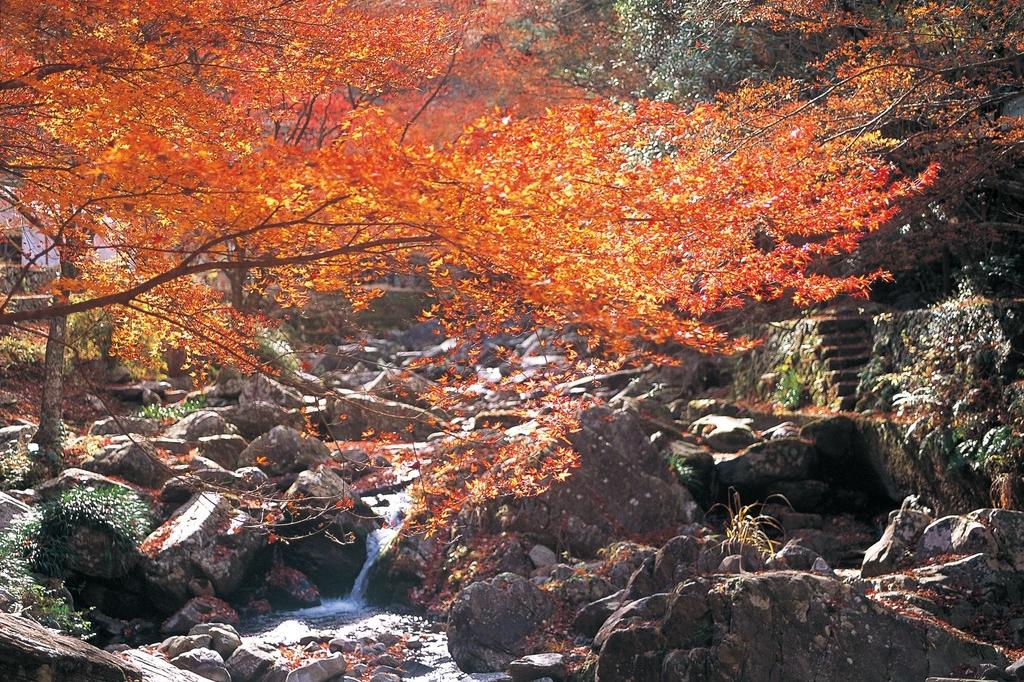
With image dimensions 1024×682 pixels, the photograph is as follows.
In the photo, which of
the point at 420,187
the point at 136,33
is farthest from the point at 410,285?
the point at 420,187

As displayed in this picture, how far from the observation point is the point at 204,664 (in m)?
8.46

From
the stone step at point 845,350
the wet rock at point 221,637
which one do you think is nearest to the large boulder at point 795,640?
the wet rock at point 221,637

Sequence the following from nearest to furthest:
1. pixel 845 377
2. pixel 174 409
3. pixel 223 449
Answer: pixel 845 377 < pixel 223 449 < pixel 174 409

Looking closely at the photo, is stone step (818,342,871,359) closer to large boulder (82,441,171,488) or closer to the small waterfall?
the small waterfall

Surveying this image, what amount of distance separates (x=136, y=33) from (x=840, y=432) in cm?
970

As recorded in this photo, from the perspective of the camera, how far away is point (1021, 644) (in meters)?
7.61

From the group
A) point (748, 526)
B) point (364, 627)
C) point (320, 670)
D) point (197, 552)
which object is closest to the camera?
point (320, 670)

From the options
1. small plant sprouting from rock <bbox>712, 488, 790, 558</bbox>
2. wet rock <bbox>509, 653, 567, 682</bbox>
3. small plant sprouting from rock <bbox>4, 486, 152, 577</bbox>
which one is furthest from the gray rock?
small plant sprouting from rock <bbox>4, 486, 152, 577</bbox>

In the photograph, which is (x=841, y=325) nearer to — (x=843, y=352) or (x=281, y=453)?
(x=843, y=352)

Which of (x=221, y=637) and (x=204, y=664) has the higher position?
(x=221, y=637)

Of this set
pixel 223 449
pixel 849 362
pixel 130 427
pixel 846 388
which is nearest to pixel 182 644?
pixel 223 449

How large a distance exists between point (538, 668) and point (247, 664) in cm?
270

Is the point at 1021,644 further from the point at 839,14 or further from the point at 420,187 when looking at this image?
the point at 839,14

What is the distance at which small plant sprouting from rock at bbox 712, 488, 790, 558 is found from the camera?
966cm
